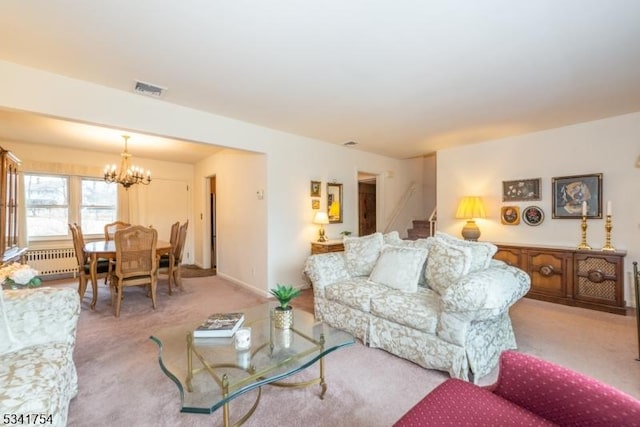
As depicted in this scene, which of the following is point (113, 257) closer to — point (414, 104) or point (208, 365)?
point (208, 365)

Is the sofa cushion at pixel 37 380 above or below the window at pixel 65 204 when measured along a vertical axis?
below

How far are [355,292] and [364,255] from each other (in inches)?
22.3

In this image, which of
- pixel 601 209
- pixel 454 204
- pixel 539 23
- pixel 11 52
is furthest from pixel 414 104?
pixel 11 52

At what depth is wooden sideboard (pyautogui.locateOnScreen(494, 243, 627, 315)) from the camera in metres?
3.37

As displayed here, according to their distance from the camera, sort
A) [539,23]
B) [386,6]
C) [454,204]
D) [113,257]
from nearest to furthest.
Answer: [386,6] < [539,23] < [113,257] < [454,204]

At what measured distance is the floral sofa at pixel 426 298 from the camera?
78.4 inches

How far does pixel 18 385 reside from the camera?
48.3 inches

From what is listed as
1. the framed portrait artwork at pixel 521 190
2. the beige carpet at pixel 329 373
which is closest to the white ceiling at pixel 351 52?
the framed portrait artwork at pixel 521 190

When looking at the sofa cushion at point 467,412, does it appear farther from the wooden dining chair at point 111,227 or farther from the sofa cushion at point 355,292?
the wooden dining chair at point 111,227

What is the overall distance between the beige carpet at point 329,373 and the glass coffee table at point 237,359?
0.52 feet

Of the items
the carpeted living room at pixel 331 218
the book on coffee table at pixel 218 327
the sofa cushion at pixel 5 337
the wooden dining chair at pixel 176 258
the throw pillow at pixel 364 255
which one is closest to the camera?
the sofa cushion at pixel 5 337

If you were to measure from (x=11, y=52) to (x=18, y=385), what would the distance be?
→ 242cm

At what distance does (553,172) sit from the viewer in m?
4.04

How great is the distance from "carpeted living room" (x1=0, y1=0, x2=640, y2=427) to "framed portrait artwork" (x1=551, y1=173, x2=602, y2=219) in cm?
2
